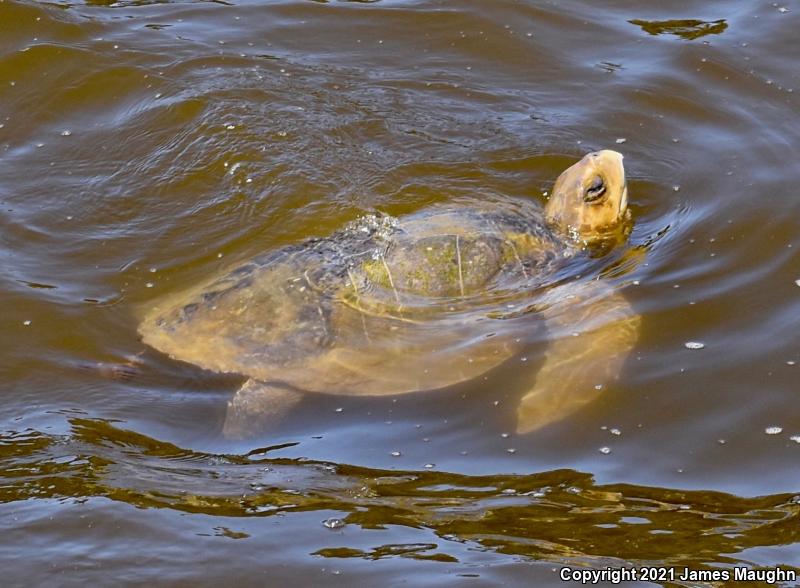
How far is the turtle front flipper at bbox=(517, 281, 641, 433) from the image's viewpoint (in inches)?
175

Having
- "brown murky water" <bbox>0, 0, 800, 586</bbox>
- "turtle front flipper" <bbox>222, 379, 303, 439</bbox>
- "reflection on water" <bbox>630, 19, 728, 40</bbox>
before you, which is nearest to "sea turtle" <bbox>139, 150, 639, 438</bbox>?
"turtle front flipper" <bbox>222, 379, 303, 439</bbox>

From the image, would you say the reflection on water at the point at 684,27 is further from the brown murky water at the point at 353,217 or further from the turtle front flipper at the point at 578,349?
the turtle front flipper at the point at 578,349

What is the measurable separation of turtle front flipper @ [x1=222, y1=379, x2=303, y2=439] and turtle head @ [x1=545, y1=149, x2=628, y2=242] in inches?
70.3

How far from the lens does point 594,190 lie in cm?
537

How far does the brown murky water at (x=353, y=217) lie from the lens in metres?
3.54

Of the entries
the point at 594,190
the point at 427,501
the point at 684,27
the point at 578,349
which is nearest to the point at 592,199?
the point at 594,190

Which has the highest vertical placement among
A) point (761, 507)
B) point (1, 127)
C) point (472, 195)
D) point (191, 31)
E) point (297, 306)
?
point (191, 31)

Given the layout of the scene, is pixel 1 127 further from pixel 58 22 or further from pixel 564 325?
pixel 564 325

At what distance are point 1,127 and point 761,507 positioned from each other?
5014 millimetres

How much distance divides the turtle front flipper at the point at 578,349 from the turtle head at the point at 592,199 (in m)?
0.44

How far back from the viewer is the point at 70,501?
3.71 m

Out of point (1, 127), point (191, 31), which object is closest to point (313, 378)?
point (1, 127)

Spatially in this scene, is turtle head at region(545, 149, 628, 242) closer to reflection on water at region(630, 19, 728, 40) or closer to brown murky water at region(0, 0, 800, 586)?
brown murky water at region(0, 0, 800, 586)

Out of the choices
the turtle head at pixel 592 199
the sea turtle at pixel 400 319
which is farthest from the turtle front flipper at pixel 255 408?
the turtle head at pixel 592 199
